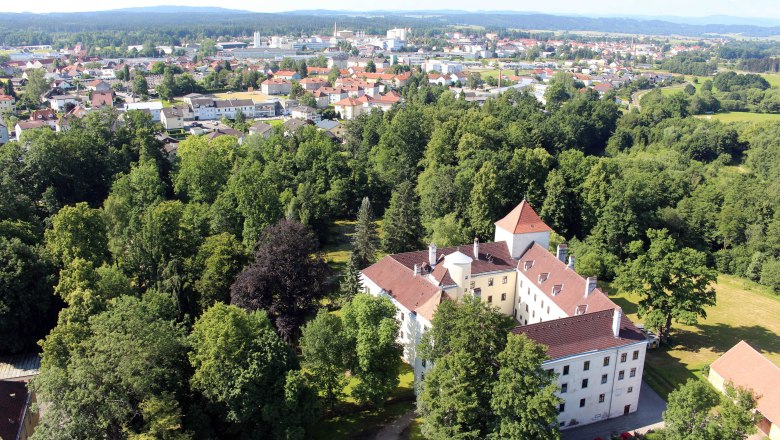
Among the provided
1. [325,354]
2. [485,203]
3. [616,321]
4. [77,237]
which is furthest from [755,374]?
[77,237]

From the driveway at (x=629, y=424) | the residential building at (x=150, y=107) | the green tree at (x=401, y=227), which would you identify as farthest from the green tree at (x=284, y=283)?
the residential building at (x=150, y=107)

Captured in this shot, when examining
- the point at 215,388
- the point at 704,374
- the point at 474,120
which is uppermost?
the point at 474,120

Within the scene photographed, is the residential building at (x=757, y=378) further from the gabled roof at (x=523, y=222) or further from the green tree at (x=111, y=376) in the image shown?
the green tree at (x=111, y=376)

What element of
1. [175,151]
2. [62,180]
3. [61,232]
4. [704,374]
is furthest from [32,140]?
[704,374]

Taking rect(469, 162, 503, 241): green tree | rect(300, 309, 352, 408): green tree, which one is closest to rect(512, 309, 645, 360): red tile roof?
rect(300, 309, 352, 408): green tree

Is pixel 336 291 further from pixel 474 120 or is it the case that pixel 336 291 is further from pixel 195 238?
pixel 474 120

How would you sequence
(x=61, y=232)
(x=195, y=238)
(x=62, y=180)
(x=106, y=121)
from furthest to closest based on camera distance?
1. (x=106, y=121)
2. (x=62, y=180)
3. (x=195, y=238)
4. (x=61, y=232)
